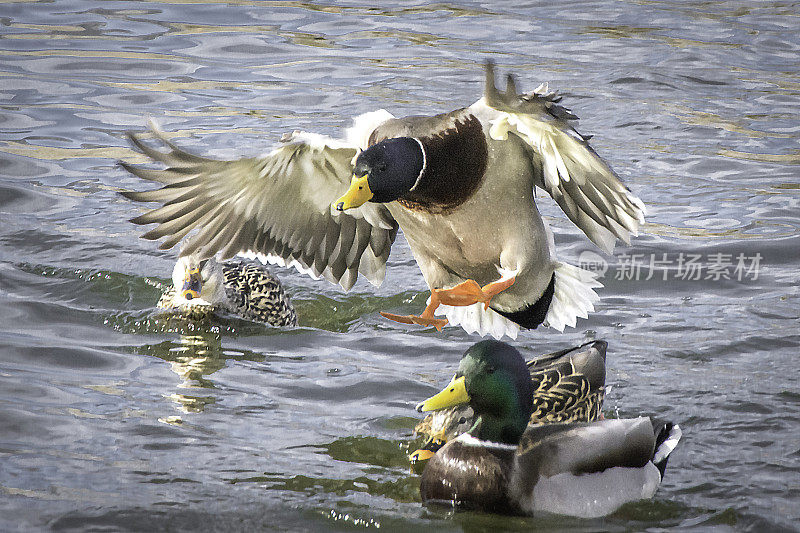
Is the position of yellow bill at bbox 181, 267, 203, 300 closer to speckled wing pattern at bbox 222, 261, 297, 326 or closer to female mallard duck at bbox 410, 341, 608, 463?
speckled wing pattern at bbox 222, 261, 297, 326

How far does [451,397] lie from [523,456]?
15.8 inches

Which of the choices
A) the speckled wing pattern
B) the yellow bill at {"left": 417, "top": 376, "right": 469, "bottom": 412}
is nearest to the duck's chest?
the yellow bill at {"left": 417, "top": 376, "right": 469, "bottom": 412}

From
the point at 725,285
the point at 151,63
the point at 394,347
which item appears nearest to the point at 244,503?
the point at 394,347

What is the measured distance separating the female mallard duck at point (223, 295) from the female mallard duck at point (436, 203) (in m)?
1.10

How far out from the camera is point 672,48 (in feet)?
41.7

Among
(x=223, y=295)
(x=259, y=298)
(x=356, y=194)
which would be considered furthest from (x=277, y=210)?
(x=223, y=295)

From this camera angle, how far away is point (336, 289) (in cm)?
818

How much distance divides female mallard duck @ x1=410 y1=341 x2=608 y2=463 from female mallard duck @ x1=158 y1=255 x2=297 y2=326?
2005 mm

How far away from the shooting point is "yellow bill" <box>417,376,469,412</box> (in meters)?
5.13

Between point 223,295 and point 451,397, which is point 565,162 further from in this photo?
point 223,295

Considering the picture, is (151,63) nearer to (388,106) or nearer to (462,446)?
(388,106)

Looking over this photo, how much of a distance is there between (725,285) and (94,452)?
445 cm

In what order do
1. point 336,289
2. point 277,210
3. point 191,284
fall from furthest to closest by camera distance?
point 336,289 → point 191,284 → point 277,210

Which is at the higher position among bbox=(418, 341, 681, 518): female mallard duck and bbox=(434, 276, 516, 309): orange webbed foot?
bbox=(434, 276, 516, 309): orange webbed foot
